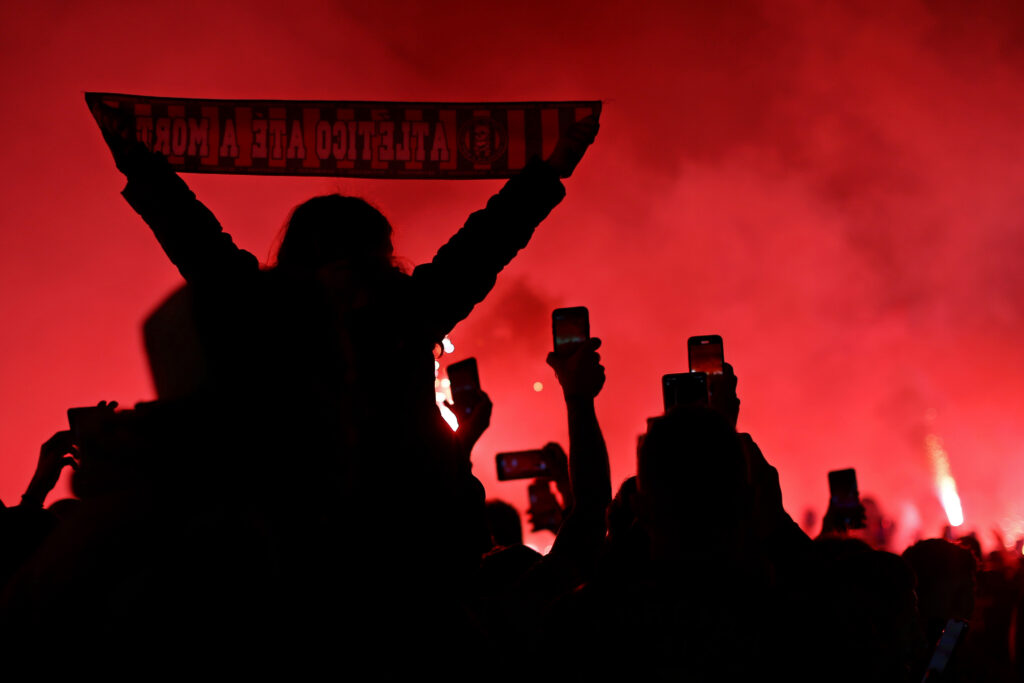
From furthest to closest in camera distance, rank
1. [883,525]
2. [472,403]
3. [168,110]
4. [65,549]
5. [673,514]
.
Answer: [883,525]
[168,110]
[472,403]
[673,514]
[65,549]

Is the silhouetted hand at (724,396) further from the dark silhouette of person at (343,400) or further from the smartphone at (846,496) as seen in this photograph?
the smartphone at (846,496)

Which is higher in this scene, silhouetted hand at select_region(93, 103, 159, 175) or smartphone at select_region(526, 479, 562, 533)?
silhouetted hand at select_region(93, 103, 159, 175)

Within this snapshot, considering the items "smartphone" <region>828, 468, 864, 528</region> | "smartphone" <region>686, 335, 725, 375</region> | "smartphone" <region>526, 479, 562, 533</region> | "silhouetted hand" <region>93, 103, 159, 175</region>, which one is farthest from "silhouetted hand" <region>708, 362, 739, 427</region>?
"smartphone" <region>828, 468, 864, 528</region>

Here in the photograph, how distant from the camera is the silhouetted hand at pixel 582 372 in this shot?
7.07ft

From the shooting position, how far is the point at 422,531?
1334 mm

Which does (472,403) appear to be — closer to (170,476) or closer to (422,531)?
(422,531)

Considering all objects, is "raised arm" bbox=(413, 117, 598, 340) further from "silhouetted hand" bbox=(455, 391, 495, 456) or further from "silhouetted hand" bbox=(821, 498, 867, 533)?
"silhouetted hand" bbox=(821, 498, 867, 533)

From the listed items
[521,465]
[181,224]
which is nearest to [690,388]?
[521,465]

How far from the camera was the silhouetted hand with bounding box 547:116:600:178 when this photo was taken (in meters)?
2.09

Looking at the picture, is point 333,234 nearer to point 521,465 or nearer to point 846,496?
point 521,465

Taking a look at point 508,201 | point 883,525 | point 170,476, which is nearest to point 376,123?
point 508,201

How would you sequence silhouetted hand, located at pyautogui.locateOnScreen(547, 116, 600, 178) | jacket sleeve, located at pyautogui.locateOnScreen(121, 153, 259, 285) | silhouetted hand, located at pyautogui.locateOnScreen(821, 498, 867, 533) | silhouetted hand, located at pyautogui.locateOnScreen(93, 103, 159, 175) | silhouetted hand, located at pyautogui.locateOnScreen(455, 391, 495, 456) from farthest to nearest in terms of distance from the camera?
silhouetted hand, located at pyautogui.locateOnScreen(821, 498, 867, 533), silhouetted hand, located at pyautogui.locateOnScreen(455, 391, 495, 456), silhouetted hand, located at pyautogui.locateOnScreen(547, 116, 600, 178), silhouetted hand, located at pyautogui.locateOnScreen(93, 103, 159, 175), jacket sleeve, located at pyautogui.locateOnScreen(121, 153, 259, 285)

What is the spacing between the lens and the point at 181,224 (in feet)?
5.12

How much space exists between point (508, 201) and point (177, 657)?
1.14 m
